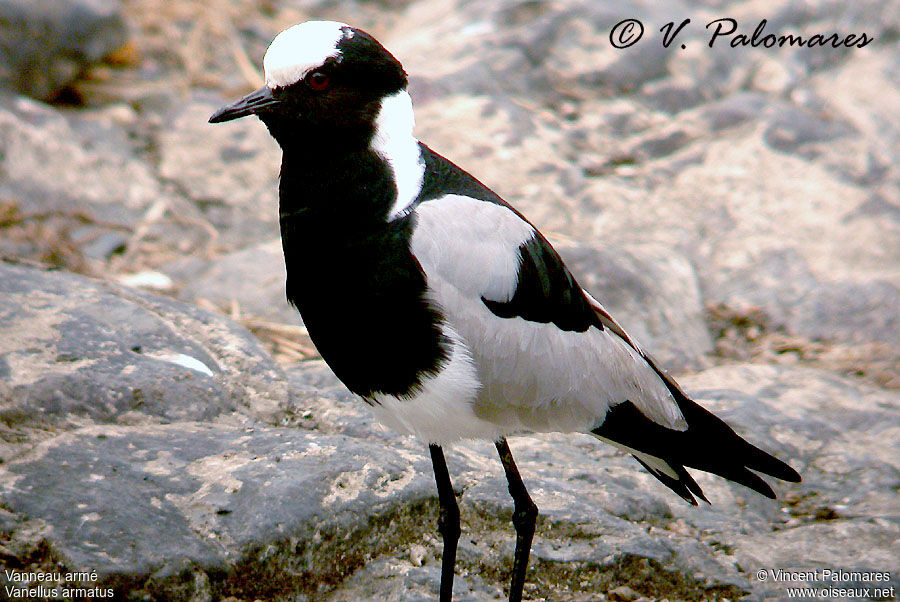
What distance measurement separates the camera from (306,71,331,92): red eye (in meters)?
2.63

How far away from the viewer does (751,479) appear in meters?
3.00

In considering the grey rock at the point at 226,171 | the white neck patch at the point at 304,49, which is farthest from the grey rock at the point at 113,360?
the grey rock at the point at 226,171

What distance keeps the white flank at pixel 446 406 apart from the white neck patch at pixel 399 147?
395mm

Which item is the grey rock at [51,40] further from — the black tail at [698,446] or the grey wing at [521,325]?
the black tail at [698,446]

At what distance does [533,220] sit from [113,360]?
261cm

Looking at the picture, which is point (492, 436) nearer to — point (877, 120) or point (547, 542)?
point (547, 542)

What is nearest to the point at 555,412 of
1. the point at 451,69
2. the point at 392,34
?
the point at 451,69

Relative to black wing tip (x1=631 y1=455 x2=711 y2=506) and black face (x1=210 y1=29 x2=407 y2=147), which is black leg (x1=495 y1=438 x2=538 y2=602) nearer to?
black wing tip (x1=631 y1=455 x2=711 y2=506)

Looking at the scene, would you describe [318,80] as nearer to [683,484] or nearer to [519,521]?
[519,521]

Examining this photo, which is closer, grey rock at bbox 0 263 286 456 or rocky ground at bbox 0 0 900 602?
rocky ground at bbox 0 0 900 602

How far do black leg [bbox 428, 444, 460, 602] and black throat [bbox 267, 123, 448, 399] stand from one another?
1.11 feet

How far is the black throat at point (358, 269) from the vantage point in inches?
102

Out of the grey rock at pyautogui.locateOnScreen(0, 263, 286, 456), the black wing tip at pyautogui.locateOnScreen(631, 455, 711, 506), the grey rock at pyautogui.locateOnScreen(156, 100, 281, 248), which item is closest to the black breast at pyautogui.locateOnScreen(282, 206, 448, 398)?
the grey rock at pyautogui.locateOnScreen(0, 263, 286, 456)

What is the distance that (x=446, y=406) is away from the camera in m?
2.67
